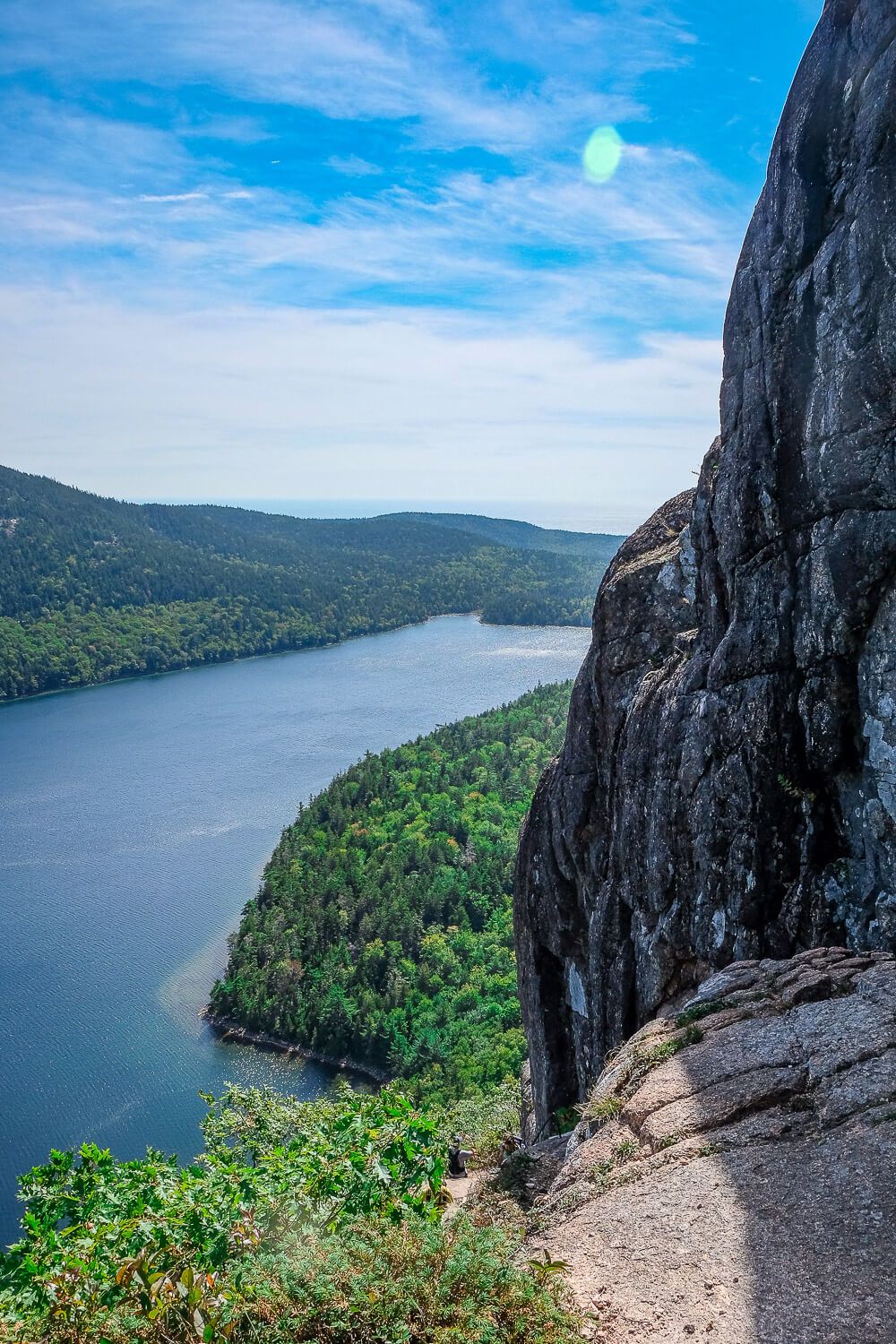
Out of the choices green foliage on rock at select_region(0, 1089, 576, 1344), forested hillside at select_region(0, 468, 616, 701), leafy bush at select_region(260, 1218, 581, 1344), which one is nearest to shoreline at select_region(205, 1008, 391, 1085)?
green foliage on rock at select_region(0, 1089, 576, 1344)

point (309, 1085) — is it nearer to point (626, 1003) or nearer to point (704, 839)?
point (626, 1003)

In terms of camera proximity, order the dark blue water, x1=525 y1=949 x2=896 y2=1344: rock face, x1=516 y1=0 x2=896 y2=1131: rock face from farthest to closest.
→ the dark blue water, x1=516 y1=0 x2=896 y2=1131: rock face, x1=525 y1=949 x2=896 y2=1344: rock face

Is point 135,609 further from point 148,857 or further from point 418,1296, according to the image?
point 418,1296

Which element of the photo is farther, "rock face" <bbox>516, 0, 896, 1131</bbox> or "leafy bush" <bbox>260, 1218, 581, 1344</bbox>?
"rock face" <bbox>516, 0, 896, 1131</bbox>

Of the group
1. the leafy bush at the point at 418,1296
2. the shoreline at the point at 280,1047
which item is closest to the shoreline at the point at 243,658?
the shoreline at the point at 280,1047

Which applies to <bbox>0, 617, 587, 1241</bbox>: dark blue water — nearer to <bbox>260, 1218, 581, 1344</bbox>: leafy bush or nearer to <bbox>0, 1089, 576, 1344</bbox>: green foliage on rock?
Answer: <bbox>0, 1089, 576, 1344</bbox>: green foliage on rock

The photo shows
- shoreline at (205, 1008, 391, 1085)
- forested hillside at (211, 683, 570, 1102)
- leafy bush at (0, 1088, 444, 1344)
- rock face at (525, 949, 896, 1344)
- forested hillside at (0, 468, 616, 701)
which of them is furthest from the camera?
Answer: forested hillside at (0, 468, 616, 701)

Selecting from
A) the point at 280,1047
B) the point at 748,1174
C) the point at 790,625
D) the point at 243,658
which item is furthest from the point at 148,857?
the point at 243,658
